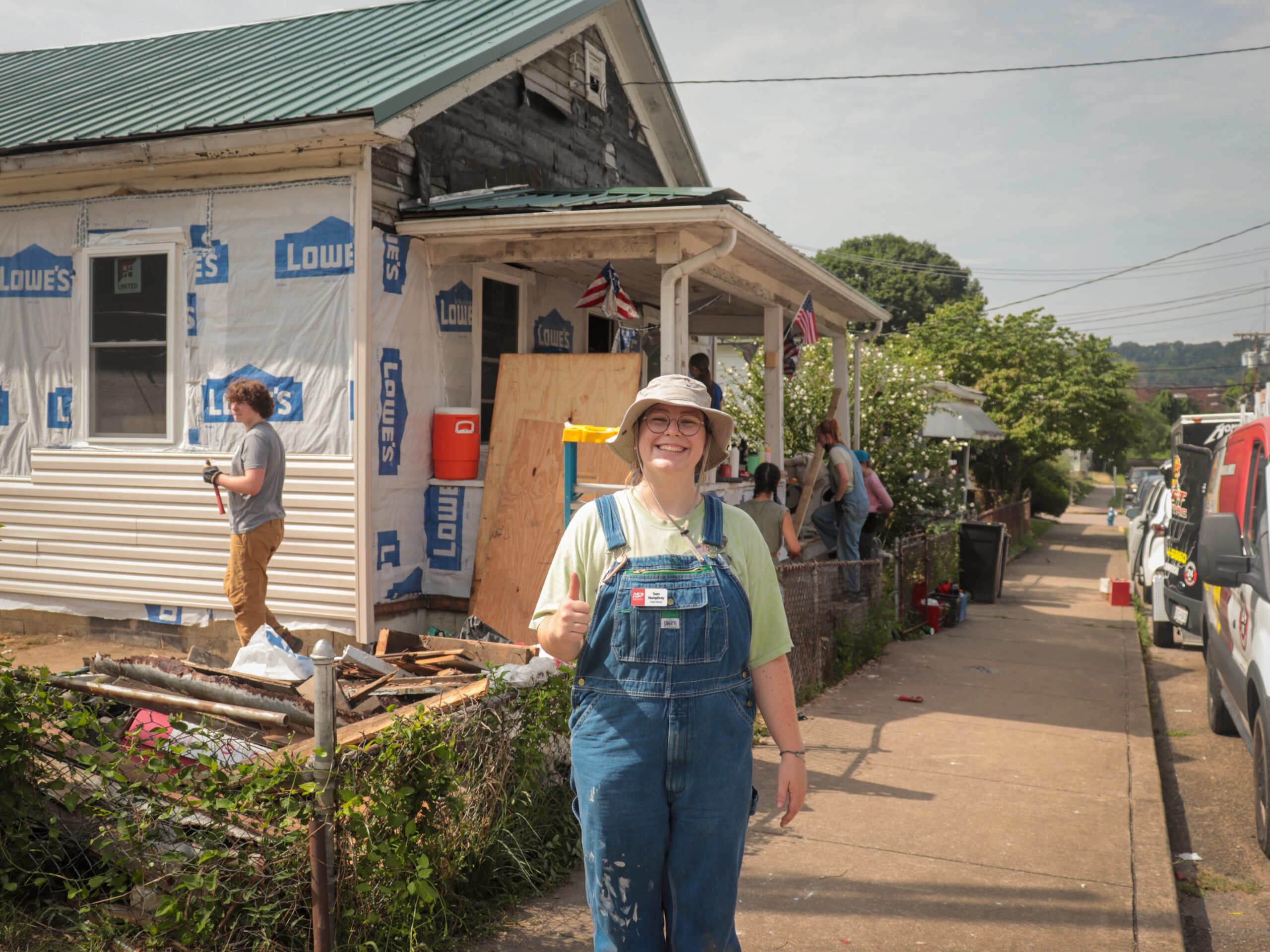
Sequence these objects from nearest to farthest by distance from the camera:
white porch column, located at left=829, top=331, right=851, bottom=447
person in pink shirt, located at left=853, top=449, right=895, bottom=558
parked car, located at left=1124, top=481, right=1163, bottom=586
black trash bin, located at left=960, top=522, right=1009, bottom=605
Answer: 1. person in pink shirt, located at left=853, top=449, right=895, bottom=558
2. white porch column, located at left=829, top=331, right=851, bottom=447
3. parked car, located at left=1124, top=481, right=1163, bottom=586
4. black trash bin, located at left=960, top=522, right=1009, bottom=605

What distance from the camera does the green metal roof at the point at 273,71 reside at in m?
7.80

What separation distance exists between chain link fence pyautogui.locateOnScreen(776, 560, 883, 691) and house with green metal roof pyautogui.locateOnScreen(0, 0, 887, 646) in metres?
1.98

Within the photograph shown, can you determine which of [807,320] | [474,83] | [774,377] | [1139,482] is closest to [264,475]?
[474,83]

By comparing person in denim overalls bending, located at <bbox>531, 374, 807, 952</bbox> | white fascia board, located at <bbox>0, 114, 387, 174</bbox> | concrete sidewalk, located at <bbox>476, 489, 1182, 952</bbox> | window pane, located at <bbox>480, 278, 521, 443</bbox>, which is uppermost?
white fascia board, located at <bbox>0, 114, 387, 174</bbox>

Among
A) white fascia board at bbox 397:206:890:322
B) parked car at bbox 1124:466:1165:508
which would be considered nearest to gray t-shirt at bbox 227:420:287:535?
white fascia board at bbox 397:206:890:322

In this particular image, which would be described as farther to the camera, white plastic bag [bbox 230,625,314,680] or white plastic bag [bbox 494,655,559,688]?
white plastic bag [bbox 230,625,314,680]

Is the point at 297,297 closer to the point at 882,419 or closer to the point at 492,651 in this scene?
the point at 492,651

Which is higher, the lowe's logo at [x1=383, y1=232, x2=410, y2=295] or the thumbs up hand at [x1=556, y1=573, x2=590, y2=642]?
the lowe's logo at [x1=383, y1=232, x2=410, y2=295]

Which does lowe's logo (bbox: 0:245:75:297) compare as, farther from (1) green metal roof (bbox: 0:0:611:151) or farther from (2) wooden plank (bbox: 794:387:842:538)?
(2) wooden plank (bbox: 794:387:842:538)

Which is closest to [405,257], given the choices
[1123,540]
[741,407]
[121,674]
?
[121,674]

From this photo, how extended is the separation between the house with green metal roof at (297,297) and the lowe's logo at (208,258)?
0.08ft

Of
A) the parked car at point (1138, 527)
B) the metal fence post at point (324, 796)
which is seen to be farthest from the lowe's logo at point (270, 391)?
the parked car at point (1138, 527)

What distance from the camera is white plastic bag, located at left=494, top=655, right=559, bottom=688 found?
181 inches

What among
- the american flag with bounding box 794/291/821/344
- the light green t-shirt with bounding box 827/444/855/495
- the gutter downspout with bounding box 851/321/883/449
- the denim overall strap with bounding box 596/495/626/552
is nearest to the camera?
the denim overall strap with bounding box 596/495/626/552
